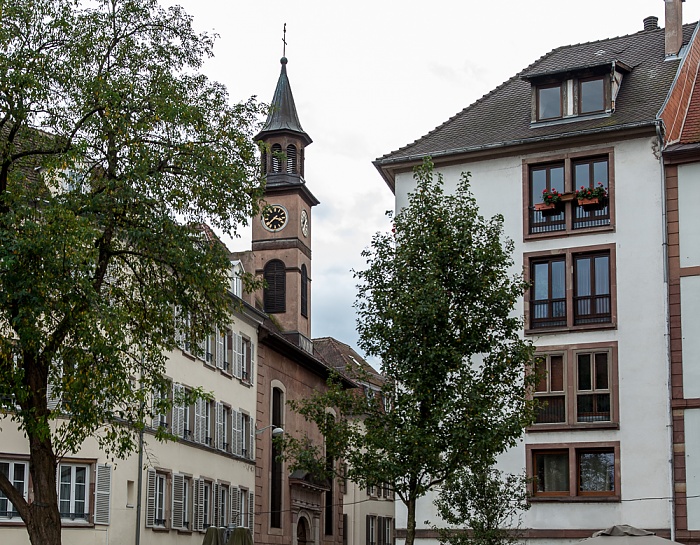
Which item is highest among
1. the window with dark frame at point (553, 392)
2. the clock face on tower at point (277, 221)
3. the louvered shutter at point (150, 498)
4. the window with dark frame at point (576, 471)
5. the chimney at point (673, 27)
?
the chimney at point (673, 27)

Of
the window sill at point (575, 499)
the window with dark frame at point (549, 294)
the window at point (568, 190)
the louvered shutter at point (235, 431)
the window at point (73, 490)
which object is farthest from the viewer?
the louvered shutter at point (235, 431)

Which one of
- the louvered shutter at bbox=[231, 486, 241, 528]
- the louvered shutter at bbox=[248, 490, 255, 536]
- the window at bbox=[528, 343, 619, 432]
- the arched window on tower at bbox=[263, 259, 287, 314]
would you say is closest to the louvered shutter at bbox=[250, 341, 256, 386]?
the louvered shutter at bbox=[248, 490, 255, 536]

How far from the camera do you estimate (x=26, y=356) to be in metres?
18.8

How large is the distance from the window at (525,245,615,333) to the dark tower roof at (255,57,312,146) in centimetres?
3343

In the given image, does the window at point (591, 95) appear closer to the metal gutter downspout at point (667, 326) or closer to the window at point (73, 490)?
the metal gutter downspout at point (667, 326)

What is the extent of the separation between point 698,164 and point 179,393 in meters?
18.6

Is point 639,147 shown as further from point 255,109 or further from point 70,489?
point 70,489

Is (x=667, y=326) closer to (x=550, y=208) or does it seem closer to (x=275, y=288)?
(x=550, y=208)

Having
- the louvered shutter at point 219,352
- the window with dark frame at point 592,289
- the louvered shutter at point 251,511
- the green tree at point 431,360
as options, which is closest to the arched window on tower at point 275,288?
the louvered shutter at point 251,511

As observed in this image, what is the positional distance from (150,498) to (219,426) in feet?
21.9

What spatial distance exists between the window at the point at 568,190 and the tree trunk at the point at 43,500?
19209mm

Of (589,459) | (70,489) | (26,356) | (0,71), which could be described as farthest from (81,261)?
(589,459)

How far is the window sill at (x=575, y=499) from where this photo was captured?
3159 centimetres

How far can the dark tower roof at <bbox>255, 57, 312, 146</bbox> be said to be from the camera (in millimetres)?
66125
